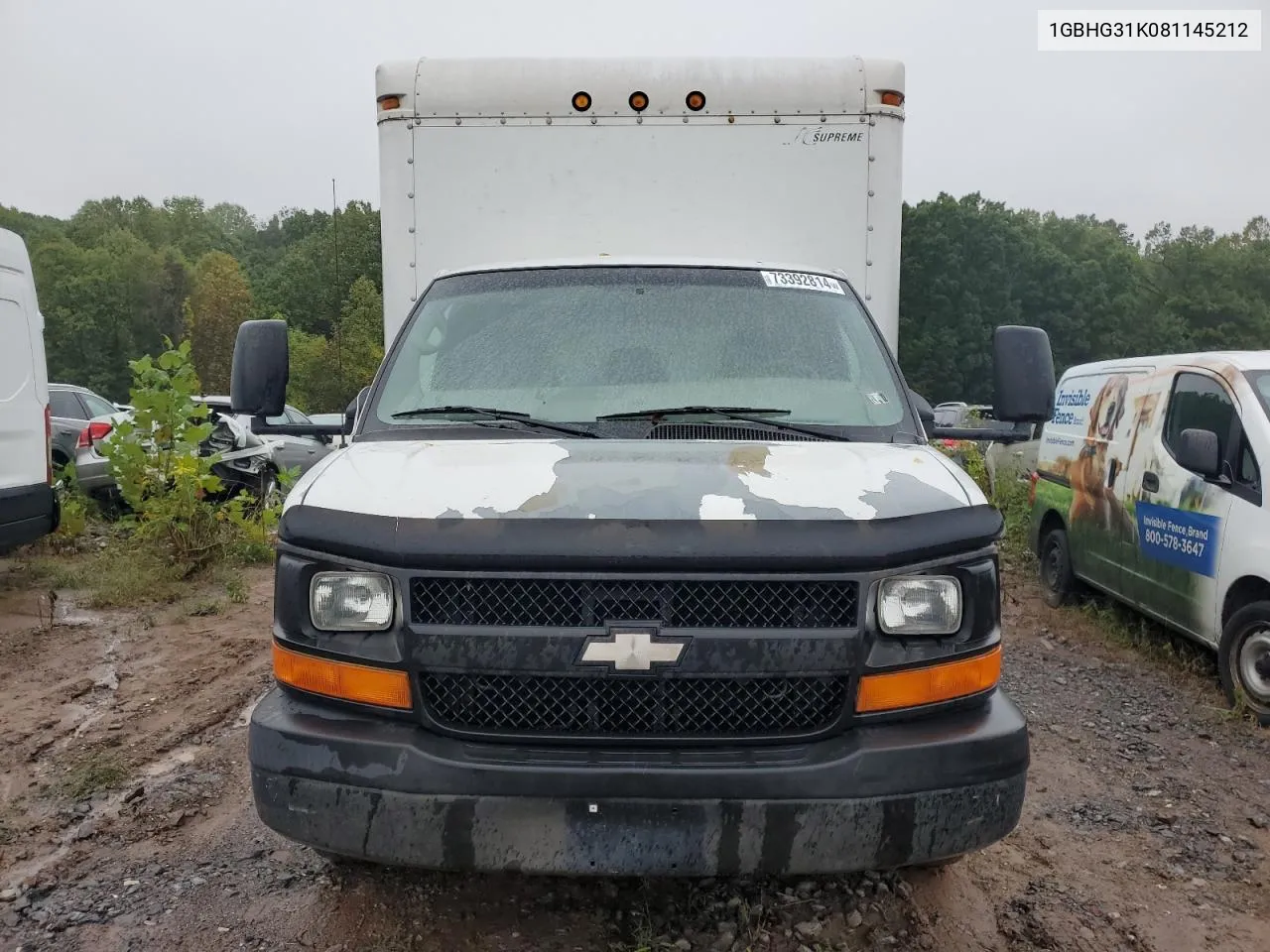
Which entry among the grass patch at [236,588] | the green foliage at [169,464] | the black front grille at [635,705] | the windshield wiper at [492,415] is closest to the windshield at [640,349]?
the windshield wiper at [492,415]

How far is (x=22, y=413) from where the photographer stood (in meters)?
6.88

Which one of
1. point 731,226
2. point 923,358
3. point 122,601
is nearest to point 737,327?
point 731,226

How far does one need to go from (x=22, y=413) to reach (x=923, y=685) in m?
6.73

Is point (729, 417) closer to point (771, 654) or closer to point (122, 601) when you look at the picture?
point (771, 654)

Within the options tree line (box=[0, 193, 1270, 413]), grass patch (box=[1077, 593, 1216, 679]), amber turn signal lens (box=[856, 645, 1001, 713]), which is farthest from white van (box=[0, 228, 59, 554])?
tree line (box=[0, 193, 1270, 413])

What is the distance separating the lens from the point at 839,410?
3291 millimetres

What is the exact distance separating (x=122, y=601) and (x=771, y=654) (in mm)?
6323

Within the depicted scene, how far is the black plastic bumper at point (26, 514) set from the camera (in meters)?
6.51

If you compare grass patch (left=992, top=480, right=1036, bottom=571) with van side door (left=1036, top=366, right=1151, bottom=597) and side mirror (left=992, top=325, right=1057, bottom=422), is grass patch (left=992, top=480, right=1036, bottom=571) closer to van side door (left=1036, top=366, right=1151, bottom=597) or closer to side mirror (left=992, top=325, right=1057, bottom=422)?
van side door (left=1036, top=366, right=1151, bottom=597)

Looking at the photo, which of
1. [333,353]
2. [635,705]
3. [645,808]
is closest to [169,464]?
[635,705]

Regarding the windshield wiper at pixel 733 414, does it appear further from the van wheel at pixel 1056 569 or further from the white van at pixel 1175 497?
the van wheel at pixel 1056 569

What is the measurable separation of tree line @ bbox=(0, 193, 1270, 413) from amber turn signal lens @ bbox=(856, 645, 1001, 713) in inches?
1695

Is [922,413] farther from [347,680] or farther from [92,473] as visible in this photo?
[92,473]

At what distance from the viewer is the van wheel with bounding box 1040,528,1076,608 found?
23.9 ft
